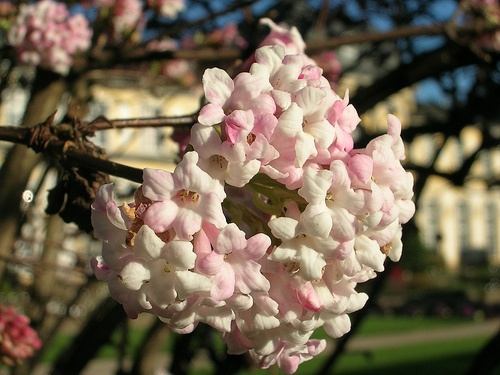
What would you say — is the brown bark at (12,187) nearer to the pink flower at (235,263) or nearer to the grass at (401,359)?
the pink flower at (235,263)

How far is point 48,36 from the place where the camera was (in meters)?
3.07

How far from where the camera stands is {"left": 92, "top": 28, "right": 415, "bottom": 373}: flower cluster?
978 millimetres

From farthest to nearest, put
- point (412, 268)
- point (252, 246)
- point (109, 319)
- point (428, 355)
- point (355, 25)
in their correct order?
point (412, 268) < point (428, 355) < point (355, 25) < point (109, 319) < point (252, 246)

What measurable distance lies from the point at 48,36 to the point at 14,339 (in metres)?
1.39

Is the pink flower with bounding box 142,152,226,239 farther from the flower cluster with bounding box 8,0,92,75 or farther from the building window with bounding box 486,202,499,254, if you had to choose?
the building window with bounding box 486,202,499,254

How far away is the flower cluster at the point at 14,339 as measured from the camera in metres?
2.18

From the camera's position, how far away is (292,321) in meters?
1.08

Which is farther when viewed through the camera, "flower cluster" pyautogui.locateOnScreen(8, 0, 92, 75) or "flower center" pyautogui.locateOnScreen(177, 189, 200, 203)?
"flower cluster" pyautogui.locateOnScreen(8, 0, 92, 75)

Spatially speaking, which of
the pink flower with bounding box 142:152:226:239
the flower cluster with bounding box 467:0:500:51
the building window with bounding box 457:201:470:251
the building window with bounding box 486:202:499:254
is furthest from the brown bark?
the building window with bounding box 486:202:499:254

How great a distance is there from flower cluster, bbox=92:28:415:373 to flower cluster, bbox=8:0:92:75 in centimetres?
203

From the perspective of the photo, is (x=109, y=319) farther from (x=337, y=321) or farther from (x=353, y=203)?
(x=353, y=203)

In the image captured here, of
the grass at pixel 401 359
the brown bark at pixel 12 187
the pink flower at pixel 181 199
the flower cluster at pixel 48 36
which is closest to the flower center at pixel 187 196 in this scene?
the pink flower at pixel 181 199

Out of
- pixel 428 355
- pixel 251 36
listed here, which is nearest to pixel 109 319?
pixel 251 36

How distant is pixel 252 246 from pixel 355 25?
3.99 m
